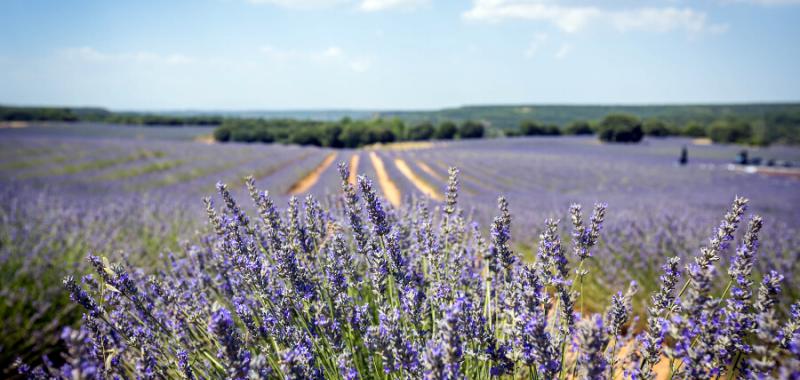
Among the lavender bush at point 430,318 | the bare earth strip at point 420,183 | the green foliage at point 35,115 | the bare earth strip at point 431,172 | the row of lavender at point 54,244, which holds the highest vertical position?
the green foliage at point 35,115

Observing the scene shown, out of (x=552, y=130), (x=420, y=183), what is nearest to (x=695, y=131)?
(x=552, y=130)

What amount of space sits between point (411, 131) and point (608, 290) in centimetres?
5816

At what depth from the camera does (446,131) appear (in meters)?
59.8

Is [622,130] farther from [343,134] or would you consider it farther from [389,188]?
[389,188]

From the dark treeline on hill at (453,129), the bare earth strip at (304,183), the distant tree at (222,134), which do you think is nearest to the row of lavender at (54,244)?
the bare earth strip at (304,183)

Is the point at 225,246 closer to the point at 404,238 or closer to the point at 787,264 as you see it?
the point at 404,238

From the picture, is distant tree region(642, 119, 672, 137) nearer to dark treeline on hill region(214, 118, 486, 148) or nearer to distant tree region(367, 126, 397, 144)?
dark treeline on hill region(214, 118, 486, 148)

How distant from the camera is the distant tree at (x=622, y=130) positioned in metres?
45.5

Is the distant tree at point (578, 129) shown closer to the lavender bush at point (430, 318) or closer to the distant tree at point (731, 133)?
the distant tree at point (731, 133)

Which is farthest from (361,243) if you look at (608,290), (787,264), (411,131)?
(411,131)

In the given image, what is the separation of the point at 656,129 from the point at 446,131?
29.3m

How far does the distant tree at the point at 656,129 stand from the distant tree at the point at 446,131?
2651cm

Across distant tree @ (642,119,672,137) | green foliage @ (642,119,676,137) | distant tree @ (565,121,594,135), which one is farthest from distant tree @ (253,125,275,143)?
distant tree @ (642,119,672,137)

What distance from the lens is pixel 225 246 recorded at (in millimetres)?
1665
